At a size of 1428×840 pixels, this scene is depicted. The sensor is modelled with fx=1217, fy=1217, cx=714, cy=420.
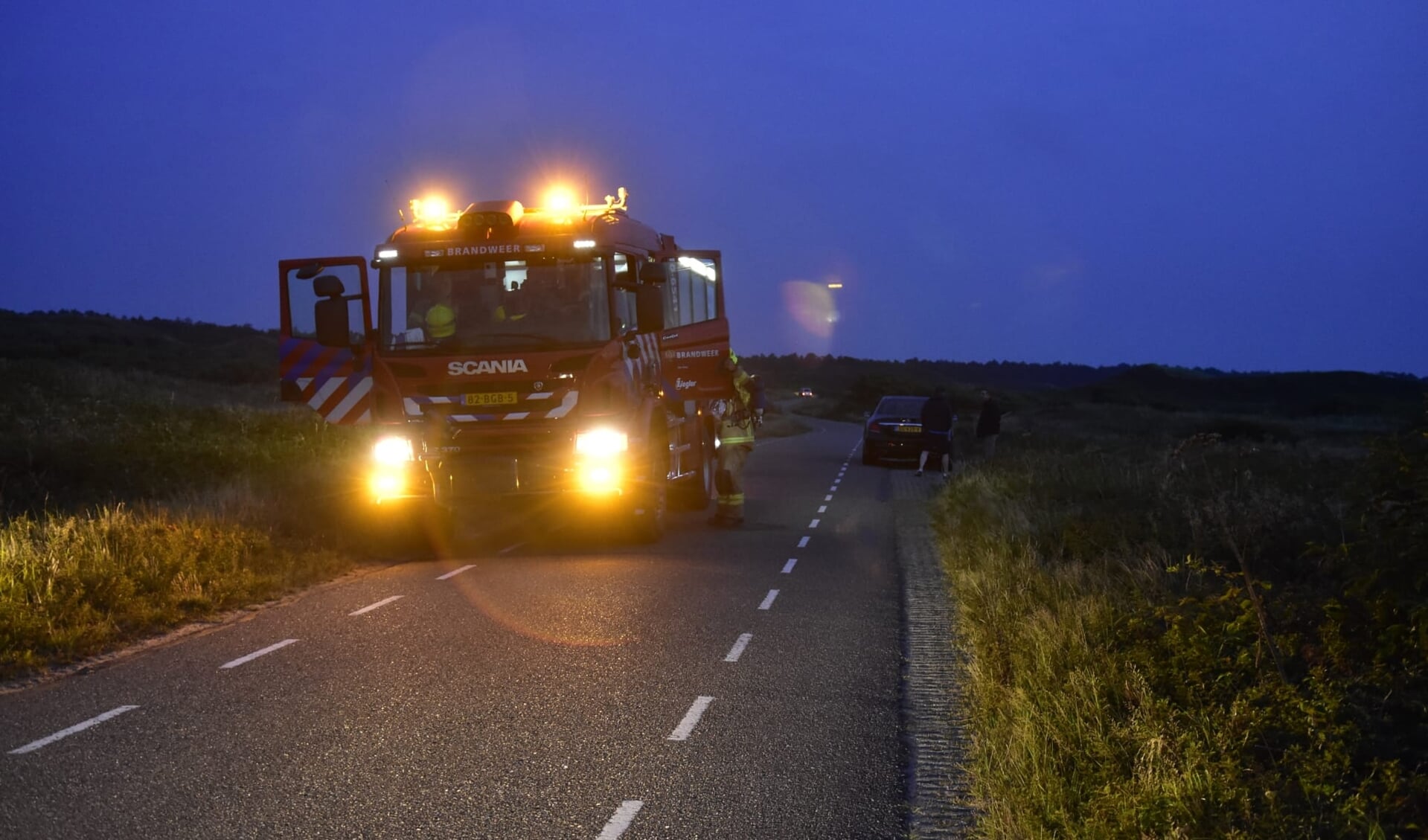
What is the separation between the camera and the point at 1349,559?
6.21 m

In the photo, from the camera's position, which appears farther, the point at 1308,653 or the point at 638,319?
the point at 638,319

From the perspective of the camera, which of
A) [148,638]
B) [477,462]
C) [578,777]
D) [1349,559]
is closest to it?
[578,777]

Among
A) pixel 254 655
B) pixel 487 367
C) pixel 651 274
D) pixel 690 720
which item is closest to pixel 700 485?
pixel 651 274

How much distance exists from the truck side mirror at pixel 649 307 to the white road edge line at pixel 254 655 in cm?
602

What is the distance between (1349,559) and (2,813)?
6480 millimetres

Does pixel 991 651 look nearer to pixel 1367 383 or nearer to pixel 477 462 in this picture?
pixel 477 462

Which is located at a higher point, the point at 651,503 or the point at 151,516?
the point at 151,516

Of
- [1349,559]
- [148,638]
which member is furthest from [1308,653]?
[148,638]

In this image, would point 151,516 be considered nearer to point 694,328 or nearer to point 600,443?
point 600,443

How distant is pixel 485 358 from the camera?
13320 millimetres

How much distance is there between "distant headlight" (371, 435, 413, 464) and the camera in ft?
44.1

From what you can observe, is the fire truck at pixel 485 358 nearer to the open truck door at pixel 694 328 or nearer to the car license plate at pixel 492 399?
the car license plate at pixel 492 399

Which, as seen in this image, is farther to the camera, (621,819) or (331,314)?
(331,314)

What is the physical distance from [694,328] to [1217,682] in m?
12.4
